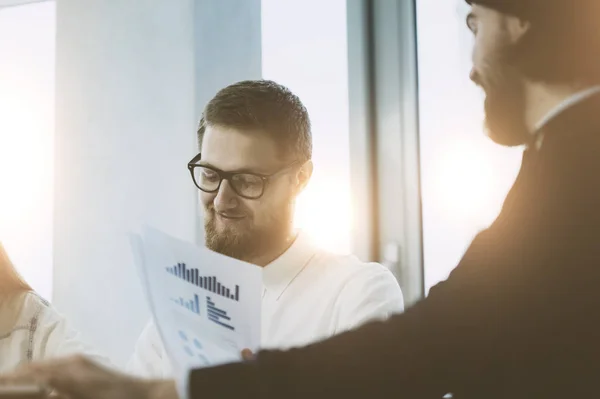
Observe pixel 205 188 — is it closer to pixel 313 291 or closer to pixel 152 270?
pixel 313 291

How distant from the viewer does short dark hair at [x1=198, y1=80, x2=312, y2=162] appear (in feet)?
3.36

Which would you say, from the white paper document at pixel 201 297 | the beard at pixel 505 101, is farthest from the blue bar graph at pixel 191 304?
the beard at pixel 505 101

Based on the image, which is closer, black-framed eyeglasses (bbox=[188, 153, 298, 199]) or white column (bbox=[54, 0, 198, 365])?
black-framed eyeglasses (bbox=[188, 153, 298, 199])

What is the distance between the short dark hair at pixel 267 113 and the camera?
102 centimetres

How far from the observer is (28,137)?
60.4 inches

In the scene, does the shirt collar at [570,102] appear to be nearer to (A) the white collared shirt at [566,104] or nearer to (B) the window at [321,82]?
(A) the white collared shirt at [566,104]

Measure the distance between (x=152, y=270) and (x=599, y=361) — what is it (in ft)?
1.48

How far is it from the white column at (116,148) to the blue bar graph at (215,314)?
62 cm

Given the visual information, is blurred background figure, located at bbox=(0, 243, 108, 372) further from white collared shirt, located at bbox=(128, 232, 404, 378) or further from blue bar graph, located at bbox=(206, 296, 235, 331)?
blue bar graph, located at bbox=(206, 296, 235, 331)

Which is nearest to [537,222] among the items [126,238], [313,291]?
[313,291]

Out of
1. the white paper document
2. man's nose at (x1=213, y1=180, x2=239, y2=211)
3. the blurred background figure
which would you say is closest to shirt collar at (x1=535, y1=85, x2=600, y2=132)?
the white paper document

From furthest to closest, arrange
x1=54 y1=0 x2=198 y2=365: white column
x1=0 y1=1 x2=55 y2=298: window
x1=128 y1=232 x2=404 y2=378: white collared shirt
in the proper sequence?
x1=0 y1=1 x2=55 y2=298: window < x1=54 y1=0 x2=198 y2=365: white column < x1=128 y1=232 x2=404 y2=378: white collared shirt

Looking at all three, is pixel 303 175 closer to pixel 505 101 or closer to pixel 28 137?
pixel 505 101

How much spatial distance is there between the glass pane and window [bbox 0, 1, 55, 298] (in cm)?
86
